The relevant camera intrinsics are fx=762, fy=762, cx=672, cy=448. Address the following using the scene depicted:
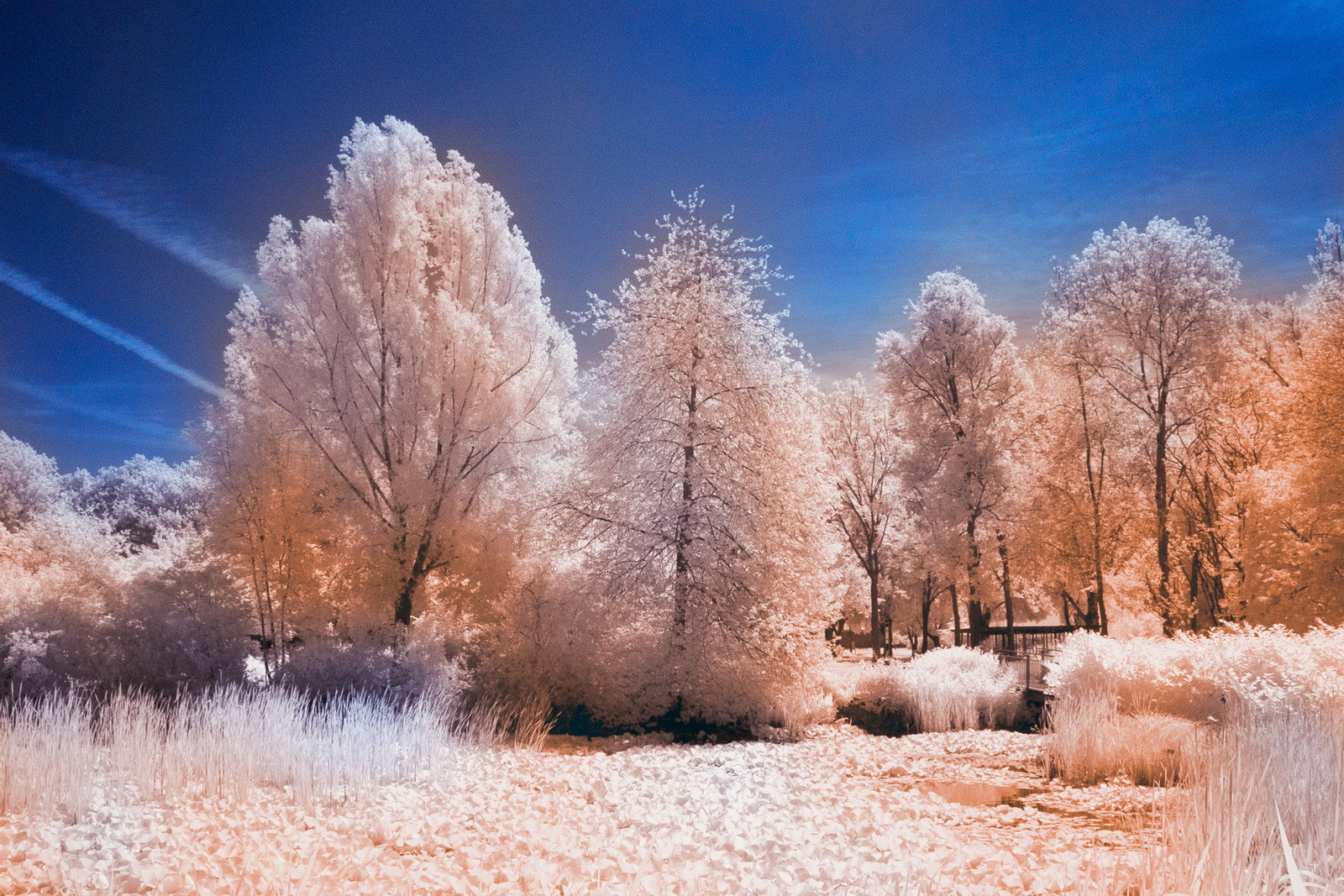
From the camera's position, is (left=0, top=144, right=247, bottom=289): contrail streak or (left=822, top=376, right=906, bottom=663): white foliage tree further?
(left=822, top=376, right=906, bottom=663): white foliage tree

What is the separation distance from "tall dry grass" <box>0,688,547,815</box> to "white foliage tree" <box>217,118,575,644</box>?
4.40 m

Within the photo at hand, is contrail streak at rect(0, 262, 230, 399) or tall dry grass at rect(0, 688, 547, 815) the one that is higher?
contrail streak at rect(0, 262, 230, 399)

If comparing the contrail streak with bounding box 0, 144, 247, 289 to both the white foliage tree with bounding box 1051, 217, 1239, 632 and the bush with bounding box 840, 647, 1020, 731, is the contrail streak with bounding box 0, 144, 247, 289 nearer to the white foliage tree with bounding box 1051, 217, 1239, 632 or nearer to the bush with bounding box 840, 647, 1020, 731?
the bush with bounding box 840, 647, 1020, 731

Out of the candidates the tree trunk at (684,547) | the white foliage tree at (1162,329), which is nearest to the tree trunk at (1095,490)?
the white foliage tree at (1162,329)

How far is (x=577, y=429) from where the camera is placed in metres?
12.2

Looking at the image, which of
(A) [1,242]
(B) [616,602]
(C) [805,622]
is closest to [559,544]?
(B) [616,602]

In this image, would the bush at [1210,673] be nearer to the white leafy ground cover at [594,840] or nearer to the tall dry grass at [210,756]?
the white leafy ground cover at [594,840]

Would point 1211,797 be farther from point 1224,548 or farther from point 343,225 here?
point 1224,548

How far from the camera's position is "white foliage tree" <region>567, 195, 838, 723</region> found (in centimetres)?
1020

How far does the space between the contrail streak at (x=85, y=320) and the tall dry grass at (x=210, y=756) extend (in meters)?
3.58

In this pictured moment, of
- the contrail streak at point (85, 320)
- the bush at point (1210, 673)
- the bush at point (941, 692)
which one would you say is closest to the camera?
the contrail streak at point (85, 320)

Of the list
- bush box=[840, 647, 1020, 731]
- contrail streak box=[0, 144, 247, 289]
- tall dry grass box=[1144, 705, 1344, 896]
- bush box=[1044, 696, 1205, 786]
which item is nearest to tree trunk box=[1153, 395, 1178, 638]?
bush box=[840, 647, 1020, 731]

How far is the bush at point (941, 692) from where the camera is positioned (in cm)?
1084

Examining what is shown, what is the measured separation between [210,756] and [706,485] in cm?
656
